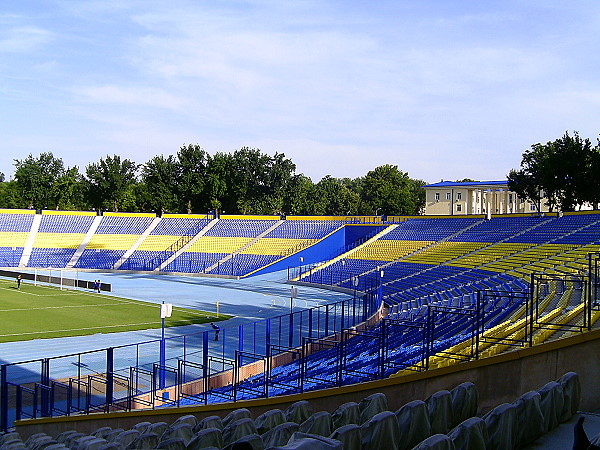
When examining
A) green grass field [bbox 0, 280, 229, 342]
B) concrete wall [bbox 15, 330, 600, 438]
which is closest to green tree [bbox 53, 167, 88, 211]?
green grass field [bbox 0, 280, 229, 342]

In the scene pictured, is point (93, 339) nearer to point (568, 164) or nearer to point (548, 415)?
point (548, 415)

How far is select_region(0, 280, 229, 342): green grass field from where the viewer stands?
29500 millimetres

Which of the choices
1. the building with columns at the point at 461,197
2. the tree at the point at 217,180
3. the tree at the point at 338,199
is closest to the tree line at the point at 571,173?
the building with columns at the point at 461,197

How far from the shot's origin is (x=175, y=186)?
89938mm

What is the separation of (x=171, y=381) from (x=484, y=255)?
27.4 meters

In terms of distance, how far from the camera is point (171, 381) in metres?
20.0

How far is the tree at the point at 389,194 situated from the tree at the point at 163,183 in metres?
34.7

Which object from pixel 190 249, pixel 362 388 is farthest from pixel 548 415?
pixel 190 249

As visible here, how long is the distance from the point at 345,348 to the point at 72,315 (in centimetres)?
2259

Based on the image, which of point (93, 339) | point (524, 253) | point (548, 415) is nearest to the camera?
point (548, 415)

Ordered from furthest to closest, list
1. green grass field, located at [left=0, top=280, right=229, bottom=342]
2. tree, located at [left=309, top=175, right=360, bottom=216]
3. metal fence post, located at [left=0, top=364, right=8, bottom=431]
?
tree, located at [left=309, top=175, right=360, bottom=216]
green grass field, located at [left=0, top=280, right=229, bottom=342]
metal fence post, located at [left=0, top=364, right=8, bottom=431]

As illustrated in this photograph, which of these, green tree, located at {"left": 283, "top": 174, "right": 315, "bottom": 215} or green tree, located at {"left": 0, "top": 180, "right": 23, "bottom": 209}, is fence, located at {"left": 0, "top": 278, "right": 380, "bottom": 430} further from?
green tree, located at {"left": 0, "top": 180, "right": 23, "bottom": 209}

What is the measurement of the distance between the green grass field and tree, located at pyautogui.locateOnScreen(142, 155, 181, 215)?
45.4m

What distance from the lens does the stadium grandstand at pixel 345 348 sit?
26.1 ft
